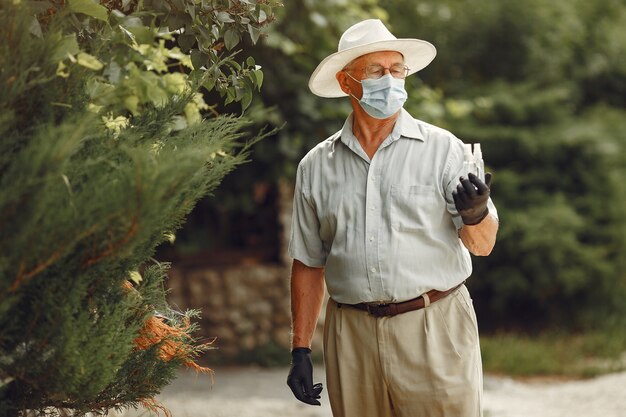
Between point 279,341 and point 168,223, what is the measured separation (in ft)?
21.4

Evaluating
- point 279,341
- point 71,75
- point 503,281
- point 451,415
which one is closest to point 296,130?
A: point 279,341

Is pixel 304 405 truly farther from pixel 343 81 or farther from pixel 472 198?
pixel 472 198

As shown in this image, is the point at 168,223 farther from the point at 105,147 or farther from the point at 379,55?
the point at 379,55

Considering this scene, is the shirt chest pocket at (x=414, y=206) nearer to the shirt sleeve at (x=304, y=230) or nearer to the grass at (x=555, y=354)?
the shirt sleeve at (x=304, y=230)

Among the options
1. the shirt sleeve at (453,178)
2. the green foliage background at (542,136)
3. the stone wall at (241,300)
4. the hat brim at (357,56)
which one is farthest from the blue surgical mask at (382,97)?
the stone wall at (241,300)

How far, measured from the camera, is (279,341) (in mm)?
8961

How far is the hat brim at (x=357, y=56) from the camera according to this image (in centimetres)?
339

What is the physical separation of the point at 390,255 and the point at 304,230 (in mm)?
384

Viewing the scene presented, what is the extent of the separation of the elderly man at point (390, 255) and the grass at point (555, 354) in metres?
5.94

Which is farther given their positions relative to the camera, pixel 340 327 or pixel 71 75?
pixel 340 327

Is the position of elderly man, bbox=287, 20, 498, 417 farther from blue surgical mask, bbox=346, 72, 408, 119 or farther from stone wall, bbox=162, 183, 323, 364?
stone wall, bbox=162, 183, 323, 364

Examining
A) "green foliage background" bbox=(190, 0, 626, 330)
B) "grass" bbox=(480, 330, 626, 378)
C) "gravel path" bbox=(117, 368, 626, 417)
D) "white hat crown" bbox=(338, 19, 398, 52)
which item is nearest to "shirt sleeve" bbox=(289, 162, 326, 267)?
"white hat crown" bbox=(338, 19, 398, 52)

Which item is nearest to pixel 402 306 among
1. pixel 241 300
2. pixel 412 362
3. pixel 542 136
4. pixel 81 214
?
pixel 412 362

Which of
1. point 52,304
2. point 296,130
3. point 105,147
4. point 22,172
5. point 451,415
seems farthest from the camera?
point 296,130
